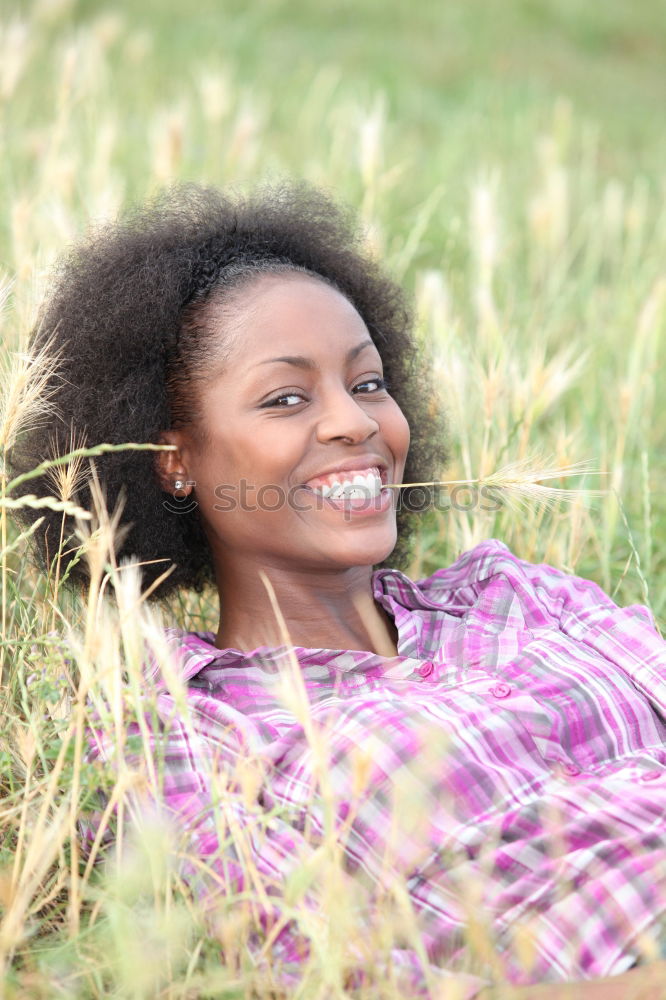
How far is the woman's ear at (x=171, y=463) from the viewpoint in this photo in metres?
2.27

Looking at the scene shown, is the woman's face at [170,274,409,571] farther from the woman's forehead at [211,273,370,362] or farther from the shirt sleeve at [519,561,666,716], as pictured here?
the shirt sleeve at [519,561,666,716]

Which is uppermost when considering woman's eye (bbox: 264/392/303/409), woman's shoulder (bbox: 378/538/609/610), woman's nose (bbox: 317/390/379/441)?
woman's eye (bbox: 264/392/303/409)

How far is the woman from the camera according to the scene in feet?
5.40

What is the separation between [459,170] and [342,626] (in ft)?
14.4

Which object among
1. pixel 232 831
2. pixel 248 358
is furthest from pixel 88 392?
pixel 232 831

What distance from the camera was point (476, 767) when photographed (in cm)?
179

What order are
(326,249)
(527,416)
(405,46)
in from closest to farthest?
(326,249), (527,416), (405,46)

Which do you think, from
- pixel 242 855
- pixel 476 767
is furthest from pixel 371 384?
pixel 242 855

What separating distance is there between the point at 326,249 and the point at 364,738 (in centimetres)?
124

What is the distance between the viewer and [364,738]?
1784 mm

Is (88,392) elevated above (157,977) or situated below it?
above

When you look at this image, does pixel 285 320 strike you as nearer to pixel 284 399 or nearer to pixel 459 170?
pixel 284 399

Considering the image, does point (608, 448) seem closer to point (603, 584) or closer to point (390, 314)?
point (603, 584)

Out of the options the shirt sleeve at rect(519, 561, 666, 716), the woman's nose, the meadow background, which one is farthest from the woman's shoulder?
the woman's nose
